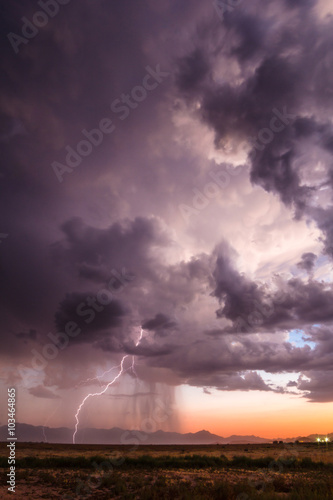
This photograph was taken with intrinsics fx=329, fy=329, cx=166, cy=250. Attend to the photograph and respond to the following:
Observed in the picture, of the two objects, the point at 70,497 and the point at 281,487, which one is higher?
the point at 70,497

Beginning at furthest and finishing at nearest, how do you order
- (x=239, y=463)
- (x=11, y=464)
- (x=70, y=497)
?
(x=239, y=463)
(x=11, y=464)
(x=70, y=497)

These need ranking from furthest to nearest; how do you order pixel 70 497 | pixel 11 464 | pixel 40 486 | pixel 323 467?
pixel 323 467
pixel 11 464
pixel 40 486
pixel 70 497

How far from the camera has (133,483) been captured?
709 inches

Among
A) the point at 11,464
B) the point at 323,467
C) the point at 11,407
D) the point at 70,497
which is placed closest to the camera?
the point at 70,497

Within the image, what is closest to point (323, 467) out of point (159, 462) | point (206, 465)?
point (206, 465)

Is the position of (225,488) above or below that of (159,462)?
above

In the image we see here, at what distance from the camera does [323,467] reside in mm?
31109

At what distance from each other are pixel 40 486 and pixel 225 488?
946 cm

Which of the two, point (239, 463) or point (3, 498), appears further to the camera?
point (239, 463)

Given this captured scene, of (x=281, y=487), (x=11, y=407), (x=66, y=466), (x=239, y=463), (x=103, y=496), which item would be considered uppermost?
(x=11, y=407)

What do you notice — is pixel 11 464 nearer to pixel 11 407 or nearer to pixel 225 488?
pixel 11 407

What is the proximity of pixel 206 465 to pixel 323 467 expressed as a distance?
10991 mm

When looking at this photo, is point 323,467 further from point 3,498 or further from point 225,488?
point 3,498

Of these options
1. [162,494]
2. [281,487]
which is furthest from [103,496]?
[281,487]
